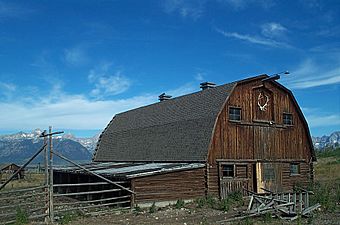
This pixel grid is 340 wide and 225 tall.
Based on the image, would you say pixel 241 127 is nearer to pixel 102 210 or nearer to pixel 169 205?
pixel 169 205

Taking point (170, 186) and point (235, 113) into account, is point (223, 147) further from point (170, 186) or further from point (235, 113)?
point (170, 186)

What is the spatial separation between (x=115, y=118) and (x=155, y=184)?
2046cm

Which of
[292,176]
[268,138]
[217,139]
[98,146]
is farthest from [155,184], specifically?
[98,146]

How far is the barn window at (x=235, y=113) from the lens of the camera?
26.0 metres

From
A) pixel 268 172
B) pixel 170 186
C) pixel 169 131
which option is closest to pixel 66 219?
pixel 170 186

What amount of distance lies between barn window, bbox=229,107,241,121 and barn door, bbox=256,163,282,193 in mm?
3333

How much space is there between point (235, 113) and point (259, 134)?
233 cm

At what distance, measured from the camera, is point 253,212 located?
1759 centimetres

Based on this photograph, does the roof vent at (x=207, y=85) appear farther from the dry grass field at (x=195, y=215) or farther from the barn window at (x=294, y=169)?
the dry grass field at (x=195, y=215)

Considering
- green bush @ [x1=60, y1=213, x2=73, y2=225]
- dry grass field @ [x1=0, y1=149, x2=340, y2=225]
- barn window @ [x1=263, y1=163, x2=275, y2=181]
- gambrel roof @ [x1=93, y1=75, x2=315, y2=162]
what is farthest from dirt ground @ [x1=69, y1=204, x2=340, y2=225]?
barn window @ [x1=263, y1=163, x2=275, y2=181]

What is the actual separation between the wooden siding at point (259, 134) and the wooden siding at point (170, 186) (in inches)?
33.3

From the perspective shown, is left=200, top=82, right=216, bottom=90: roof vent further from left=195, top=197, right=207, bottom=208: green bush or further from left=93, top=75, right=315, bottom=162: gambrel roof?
left=195, top=197, right=207, bottom=208: green bush

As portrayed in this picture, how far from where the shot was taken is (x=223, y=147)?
82.7ft

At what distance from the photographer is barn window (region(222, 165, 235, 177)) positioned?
25367mm
